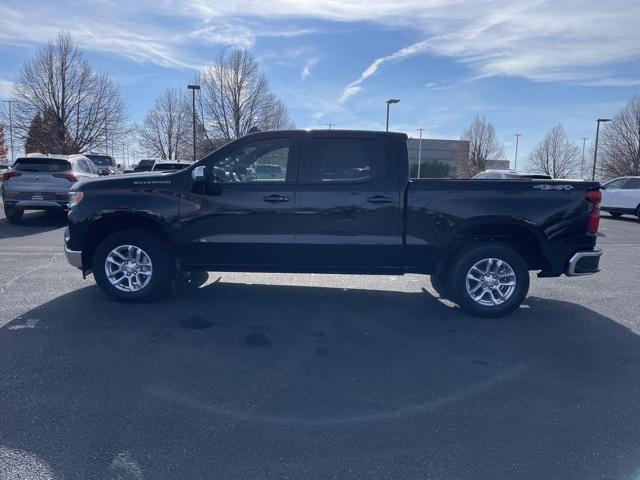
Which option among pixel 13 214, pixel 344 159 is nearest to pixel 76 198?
pixel 344 159

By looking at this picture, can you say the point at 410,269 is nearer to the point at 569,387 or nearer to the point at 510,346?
the point at 510,346

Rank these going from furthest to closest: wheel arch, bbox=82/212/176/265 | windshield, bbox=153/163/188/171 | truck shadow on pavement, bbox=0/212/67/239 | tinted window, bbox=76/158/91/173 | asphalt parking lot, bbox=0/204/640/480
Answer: windshield, bbox=153/163/188/171 < tinted window, bbox=76/158/91/173 < truck shadow on pavement, bbox=0/212/67/239 < wheel arch, bbox=82/212/176/265 < asphalt parking lot, bbox=0/204/640/480

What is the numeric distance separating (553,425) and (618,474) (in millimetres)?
572

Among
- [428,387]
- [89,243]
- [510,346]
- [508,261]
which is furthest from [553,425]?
[89,243]

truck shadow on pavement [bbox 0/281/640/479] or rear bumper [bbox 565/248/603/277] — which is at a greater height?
rear bumper [bbox 565/248/603/277]

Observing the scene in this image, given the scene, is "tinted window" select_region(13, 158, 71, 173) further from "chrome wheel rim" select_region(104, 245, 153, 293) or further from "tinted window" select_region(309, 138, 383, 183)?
"tinted window" select_region(309, 138, 383, 183)

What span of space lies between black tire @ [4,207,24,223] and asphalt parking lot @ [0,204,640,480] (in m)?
7.42

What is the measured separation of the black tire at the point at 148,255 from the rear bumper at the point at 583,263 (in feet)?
15.6

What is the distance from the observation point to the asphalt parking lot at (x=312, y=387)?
9.78 ft

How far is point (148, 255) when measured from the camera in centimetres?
600

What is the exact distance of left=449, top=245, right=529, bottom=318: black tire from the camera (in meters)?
5.82

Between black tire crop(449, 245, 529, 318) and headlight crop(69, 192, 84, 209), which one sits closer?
black tire crop(449, 245, 529, 318)

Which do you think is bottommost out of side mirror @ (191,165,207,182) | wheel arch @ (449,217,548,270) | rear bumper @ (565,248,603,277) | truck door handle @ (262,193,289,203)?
rear bumper @ (565,248,603,277)

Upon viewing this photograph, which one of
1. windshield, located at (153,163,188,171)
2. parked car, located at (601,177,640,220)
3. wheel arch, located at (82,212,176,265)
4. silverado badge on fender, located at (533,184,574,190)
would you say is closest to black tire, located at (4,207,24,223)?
windshield, located at (153,163,188,171)
